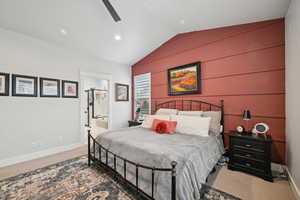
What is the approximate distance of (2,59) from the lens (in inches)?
101

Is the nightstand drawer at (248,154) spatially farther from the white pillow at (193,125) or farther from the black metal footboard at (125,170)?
the black metal footboard at (125,170)

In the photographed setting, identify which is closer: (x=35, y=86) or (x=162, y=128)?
(x=162, y=128)

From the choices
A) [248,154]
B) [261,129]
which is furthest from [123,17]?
[248,154]

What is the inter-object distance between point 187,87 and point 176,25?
5.11 feet

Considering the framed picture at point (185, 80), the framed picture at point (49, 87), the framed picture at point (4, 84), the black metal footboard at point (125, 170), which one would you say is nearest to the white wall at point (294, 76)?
the framed picture at point (185, 80)

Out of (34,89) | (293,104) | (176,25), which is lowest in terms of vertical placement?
(293,104)

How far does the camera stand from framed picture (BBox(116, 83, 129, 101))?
4564 mm

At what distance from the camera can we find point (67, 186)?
193cm

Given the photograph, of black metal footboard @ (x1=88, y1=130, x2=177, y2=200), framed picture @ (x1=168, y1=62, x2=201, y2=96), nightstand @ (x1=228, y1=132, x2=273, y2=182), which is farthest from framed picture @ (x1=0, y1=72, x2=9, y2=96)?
nightstand @ (x1=228, y1=132, x2=273, y2=182)

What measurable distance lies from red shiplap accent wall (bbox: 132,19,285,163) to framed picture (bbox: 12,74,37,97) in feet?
12.0

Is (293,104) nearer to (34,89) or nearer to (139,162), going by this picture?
(139,162)

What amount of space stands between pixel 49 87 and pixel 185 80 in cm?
346

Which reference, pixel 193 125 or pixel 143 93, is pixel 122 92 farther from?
pixel 193 125

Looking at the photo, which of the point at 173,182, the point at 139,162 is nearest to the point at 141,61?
the point at 139,162
